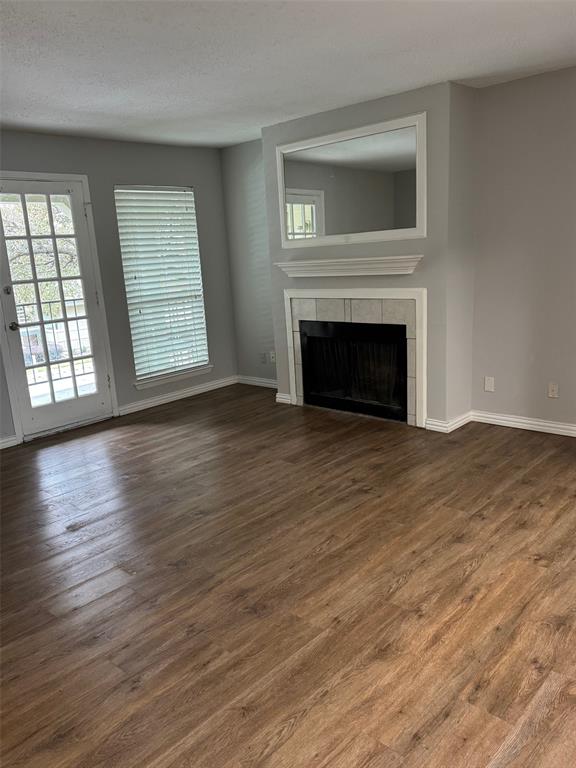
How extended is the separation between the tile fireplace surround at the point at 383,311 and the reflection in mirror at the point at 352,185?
477mm

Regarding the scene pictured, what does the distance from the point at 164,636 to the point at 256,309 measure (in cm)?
422

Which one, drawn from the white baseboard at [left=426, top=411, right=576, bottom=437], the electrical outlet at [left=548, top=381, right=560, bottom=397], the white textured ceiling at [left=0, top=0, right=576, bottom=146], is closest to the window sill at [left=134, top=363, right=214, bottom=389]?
the white textured ceiling at [left=0, top=0, right=576, bottom=146]

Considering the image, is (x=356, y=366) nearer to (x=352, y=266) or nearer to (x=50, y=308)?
(x=352, y=266)

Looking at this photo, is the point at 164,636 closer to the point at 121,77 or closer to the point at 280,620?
the point at 280,620

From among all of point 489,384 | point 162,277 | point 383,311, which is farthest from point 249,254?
point 489,384

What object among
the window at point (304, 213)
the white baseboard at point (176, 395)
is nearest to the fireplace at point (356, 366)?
the window at point (304, 213)

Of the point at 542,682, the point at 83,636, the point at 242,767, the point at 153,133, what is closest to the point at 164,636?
the point at 83,636

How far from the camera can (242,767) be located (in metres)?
1.62

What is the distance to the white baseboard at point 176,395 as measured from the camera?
5453 millimetres

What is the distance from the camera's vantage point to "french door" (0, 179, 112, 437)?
14.8 feet

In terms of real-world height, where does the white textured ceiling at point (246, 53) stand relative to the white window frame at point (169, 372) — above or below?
above

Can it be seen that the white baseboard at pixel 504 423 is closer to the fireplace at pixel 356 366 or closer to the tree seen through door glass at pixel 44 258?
the fireplace at pixel 356 366

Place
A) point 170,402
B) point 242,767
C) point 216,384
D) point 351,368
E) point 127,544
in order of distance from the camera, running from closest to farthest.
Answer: point 242,767
point 127,544
point 351,368
point 170,402
point 216,384

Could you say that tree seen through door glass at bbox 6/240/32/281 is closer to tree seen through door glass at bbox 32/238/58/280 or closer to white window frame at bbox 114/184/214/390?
tree seen through door glass at bbox 32/238/58/280
